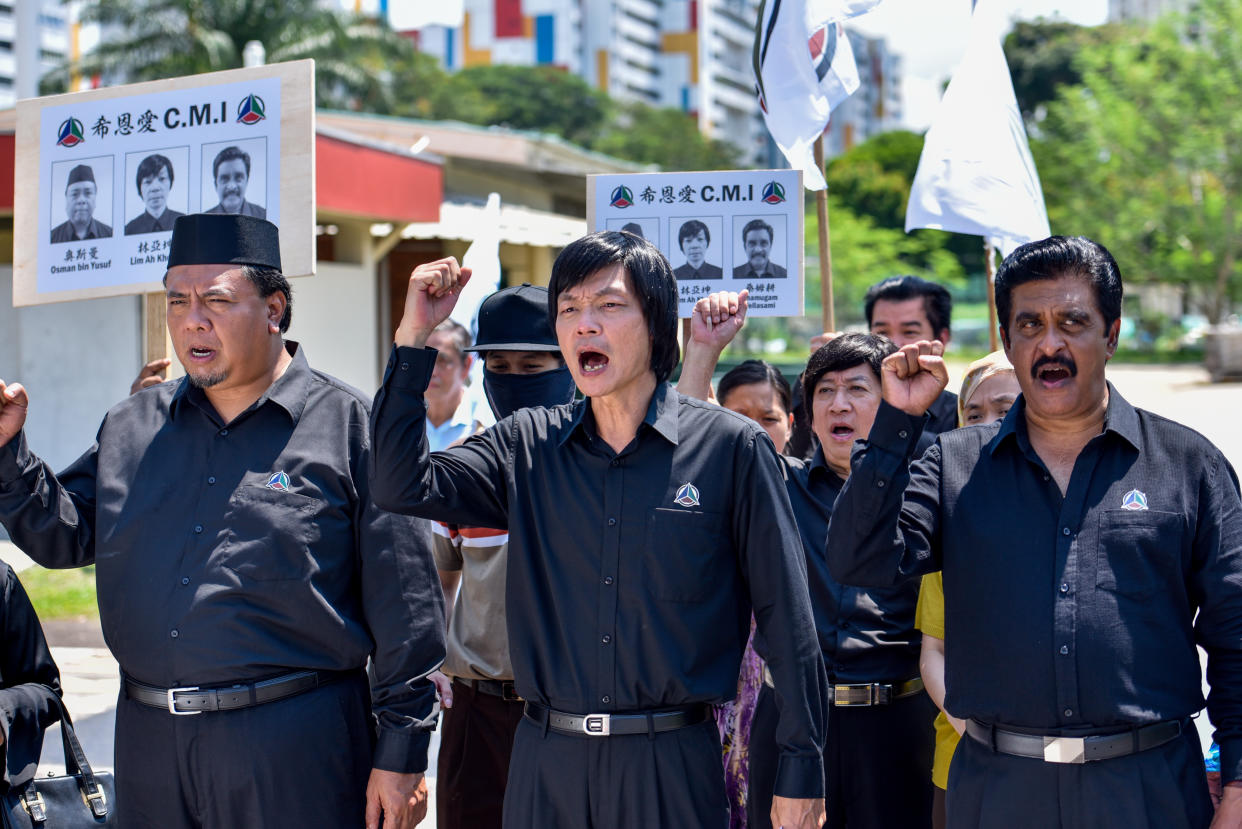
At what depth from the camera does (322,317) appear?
14.6 metres

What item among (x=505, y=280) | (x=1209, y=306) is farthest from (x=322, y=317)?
(x=1209, y=306)

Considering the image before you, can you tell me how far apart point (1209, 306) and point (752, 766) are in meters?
36.3

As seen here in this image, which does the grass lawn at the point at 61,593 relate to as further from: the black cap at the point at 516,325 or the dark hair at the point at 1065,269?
the dark hair at the point at 1065,269

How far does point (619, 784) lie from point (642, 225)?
2423 mm

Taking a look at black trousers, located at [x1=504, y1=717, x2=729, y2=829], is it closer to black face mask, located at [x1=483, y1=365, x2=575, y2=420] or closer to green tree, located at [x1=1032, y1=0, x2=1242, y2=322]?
black face mask, located at [x1=483, y1=365, x2=575, y2=420]

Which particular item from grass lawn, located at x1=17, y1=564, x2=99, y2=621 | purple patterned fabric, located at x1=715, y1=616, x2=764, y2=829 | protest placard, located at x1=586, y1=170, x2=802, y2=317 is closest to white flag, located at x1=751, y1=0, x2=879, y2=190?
protest placard, located at x1=586, y1=170, x2=802, y2=317

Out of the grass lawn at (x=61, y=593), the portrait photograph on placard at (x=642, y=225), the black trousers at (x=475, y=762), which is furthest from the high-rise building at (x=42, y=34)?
the black trousers at (x=475, y=762)

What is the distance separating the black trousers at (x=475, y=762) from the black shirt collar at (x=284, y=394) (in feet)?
4.06

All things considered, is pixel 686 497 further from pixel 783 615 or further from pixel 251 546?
pixel 251 546

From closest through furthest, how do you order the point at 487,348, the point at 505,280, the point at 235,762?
the point at 235,762, the point at 487,348, the point at 505,280

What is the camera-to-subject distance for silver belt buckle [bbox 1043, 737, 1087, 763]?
8.93 ft

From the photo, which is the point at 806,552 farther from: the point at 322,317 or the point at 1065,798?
the point at 322,317

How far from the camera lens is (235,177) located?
429 centimetres

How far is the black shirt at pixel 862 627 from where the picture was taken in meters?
3.79
